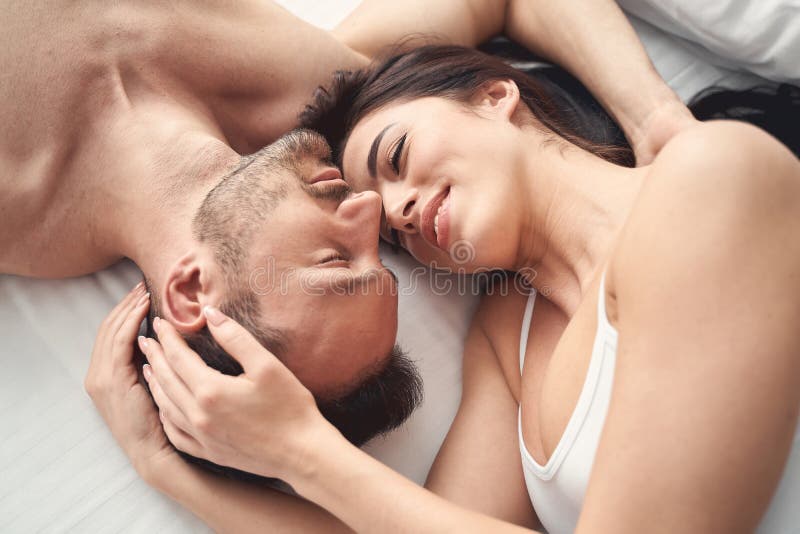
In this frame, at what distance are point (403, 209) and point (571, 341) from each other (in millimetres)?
456

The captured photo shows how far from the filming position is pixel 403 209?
1.40m

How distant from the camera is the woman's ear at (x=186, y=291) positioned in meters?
1.24

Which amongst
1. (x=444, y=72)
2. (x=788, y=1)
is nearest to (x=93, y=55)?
(x=444, y=72)

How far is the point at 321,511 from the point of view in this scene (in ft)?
4.20

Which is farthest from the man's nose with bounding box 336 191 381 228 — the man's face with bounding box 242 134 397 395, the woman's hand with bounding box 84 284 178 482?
the woman's hand with bounding box 84 284 178 482

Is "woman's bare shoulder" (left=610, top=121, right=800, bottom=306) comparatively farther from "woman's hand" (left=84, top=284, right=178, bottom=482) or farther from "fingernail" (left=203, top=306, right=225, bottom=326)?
"woman's hand" (left=84, top=284, right=178, bottom=482)

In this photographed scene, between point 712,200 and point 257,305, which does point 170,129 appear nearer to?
Result: point 257,305

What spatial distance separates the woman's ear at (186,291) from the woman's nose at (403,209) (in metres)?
0.41

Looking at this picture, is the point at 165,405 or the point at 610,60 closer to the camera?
the point at 165,405

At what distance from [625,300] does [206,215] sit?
82 centimetres

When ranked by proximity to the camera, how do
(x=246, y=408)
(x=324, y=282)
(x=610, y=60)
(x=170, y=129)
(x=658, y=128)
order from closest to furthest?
(x=246, y=408)
(x=324, y=282)
(x=170, y=129)
(x=658, y=128)
(x=610, y=60)

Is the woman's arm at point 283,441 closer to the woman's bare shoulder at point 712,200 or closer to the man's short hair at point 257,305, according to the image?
the man's short hair at point 257,305

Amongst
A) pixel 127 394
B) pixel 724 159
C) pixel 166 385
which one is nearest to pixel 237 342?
pixel 166 385

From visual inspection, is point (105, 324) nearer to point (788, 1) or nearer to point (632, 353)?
point (632, 353)
